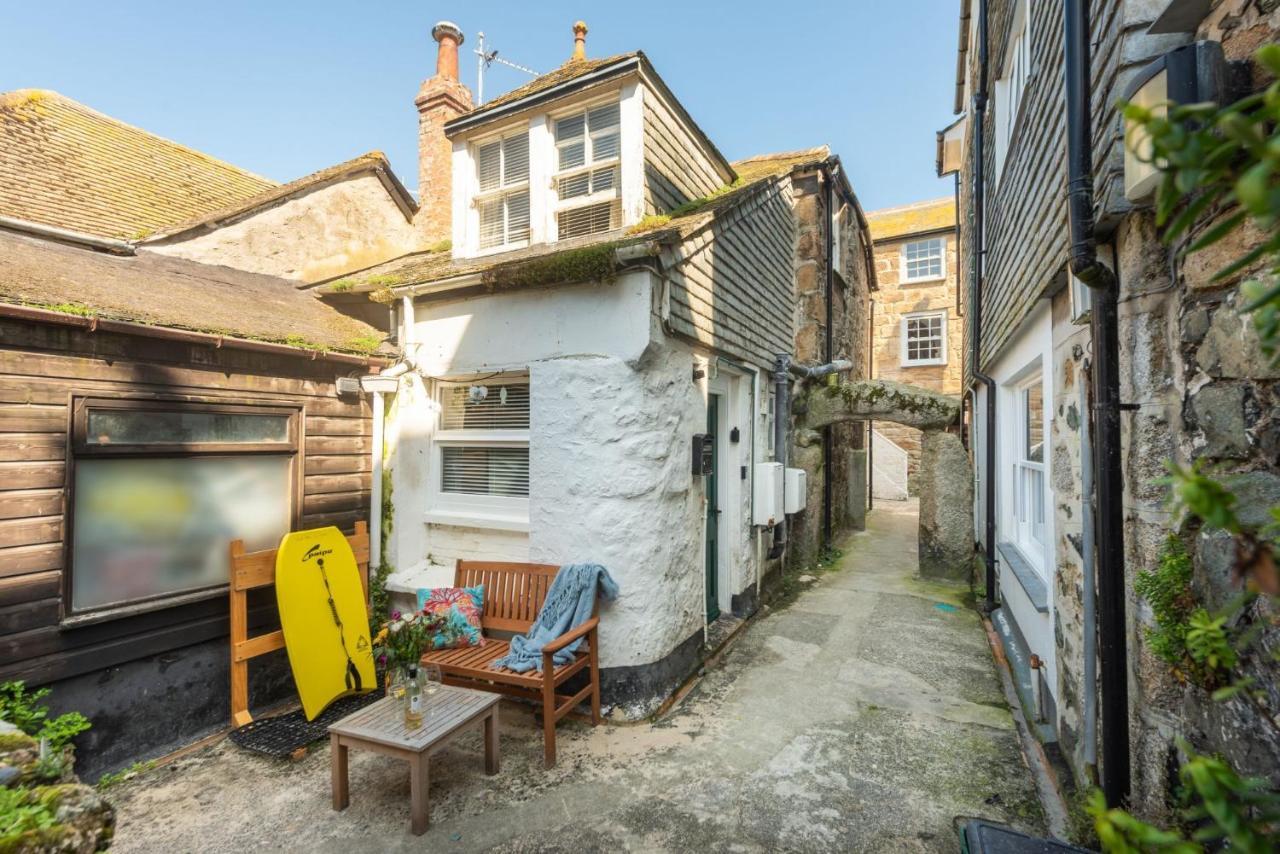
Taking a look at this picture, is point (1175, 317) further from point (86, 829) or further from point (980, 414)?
point (980, 414)

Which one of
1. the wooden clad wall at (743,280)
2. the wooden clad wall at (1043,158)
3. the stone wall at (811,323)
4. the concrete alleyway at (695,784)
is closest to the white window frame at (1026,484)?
the wooden clad wall at (1043,158)

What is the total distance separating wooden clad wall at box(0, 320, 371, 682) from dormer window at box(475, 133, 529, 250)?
2.70m

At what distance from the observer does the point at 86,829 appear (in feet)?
7.53

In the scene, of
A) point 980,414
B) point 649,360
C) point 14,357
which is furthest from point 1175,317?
point 980,414

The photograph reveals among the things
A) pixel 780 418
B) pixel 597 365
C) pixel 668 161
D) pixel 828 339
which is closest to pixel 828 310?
pixel 828 339

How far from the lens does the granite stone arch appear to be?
8523 millimetres

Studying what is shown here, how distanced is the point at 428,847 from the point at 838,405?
7609mm

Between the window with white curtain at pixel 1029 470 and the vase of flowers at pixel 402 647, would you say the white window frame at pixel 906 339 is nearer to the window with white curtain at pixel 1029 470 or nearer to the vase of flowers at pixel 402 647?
the window with white curtain at pixel 1029 470

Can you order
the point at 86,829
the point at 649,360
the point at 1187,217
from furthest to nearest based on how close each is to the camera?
the point at 649,360
the point at 86,829
the point at 1187,217

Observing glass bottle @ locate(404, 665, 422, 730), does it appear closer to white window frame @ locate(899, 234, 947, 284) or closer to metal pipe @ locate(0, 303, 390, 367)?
metal pipe @ locate(0, 303, 390, 367)

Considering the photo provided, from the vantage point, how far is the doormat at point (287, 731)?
403 centimetres

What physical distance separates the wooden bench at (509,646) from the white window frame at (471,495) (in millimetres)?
410

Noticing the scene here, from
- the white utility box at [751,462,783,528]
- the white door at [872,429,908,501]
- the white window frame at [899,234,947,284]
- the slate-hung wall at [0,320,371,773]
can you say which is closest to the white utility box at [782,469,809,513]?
the white utility box at [751,462,783,528]

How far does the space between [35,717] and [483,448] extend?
3.26 metres
